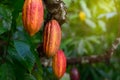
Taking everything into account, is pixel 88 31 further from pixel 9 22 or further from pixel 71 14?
pixel 9 22

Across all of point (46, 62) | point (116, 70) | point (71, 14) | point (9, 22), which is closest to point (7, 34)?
point (9, 22)

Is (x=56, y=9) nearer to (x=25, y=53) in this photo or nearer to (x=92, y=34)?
(x=25, y=53)

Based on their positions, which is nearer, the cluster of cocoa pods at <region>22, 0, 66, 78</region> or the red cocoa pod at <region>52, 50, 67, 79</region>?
the cluster of cocoa pods at <region>22, 0, 66, 78</region>

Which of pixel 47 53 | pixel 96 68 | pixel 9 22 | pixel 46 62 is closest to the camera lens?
pixel 47 53

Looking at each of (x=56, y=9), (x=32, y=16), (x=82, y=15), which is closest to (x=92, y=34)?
(x=82, y=15)

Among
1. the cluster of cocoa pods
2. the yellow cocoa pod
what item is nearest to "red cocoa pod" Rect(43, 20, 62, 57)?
the cluster of cocoa pods

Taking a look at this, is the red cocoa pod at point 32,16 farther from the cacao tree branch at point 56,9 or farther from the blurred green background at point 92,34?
the blurred green background at point 92,34

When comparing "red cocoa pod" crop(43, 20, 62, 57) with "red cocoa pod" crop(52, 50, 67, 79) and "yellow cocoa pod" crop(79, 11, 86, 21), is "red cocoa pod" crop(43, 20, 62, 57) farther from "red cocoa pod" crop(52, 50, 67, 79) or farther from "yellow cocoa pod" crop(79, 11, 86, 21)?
"yellow cocoa pod" crop(79, 11, 86, 21)

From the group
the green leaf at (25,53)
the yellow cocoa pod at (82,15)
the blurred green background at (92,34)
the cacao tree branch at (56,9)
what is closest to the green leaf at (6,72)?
the green leaf at (25,53)
